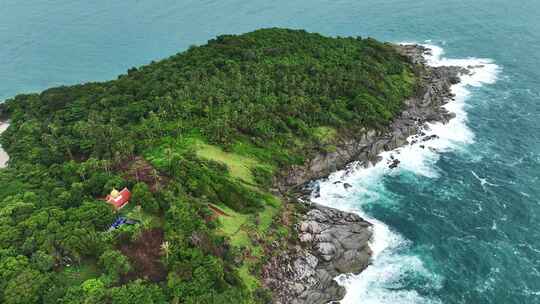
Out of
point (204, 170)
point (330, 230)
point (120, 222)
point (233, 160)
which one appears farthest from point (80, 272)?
point (330, 230)

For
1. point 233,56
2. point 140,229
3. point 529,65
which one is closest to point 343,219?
point 140,229

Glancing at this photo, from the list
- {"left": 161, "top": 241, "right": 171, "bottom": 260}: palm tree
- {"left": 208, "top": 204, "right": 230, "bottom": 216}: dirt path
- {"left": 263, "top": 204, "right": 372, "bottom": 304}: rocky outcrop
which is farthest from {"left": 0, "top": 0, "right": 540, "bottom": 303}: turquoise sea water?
{"left": 161, "top": 241, "right": 171, "bottom": 260}: palm tree

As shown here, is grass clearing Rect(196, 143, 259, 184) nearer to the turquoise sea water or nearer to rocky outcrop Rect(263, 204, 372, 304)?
rocky outcrop Rect(263, 204, 372, 304)

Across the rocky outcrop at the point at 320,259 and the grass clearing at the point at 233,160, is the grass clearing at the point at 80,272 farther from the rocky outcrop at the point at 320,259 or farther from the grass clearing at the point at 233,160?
the grass clearing at the point at 233,160

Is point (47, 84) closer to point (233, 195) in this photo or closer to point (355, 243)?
point (233, 195)

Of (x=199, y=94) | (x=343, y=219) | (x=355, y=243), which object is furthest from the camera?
(x=199, y=94)

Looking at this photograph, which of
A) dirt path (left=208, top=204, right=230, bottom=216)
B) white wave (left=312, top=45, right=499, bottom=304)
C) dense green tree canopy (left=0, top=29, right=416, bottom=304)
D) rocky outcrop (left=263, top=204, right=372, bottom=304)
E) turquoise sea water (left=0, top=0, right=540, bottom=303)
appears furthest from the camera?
dirt path (left=208, top=204, right=230, bottom=216)

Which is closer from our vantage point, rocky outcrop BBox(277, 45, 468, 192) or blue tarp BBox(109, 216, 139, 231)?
blue tarp BBox(109, 216, 139, 231)
